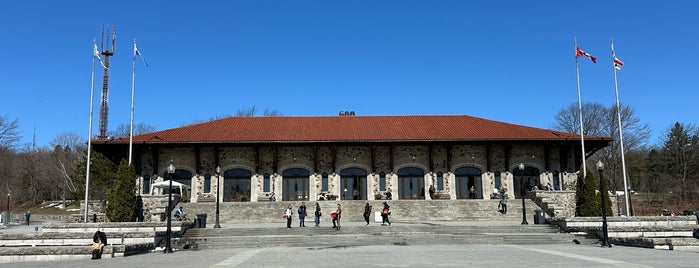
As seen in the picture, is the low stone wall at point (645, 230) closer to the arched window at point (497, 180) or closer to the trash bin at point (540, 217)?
the trash bin at point (540, 217)

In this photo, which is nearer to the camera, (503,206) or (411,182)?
(503,206)

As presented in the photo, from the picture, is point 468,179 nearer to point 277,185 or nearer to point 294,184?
point 294,184

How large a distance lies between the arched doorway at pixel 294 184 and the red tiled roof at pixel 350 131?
2.16 metres

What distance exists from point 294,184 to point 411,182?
7137 mm

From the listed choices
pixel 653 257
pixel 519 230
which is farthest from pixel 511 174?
pixel 653 257

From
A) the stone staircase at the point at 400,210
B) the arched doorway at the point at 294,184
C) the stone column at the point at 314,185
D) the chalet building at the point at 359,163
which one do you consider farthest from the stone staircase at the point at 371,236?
the arched doorway at the point at 294,184

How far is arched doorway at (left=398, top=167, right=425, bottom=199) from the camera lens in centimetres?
3225

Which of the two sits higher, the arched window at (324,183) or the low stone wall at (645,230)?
the arched window at (324,183)

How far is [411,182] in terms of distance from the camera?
106 ft

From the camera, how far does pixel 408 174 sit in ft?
106

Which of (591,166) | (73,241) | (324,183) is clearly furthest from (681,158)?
(73,241)

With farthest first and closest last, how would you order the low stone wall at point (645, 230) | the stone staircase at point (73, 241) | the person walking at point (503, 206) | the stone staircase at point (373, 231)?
1. the person walking at point (503, 206)
2. the stone staircase at point (373, 231)
3. the low stone wall at point (645, 230)
4. the stone staircase at point (73, 241)

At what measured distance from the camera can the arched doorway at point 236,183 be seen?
31.8 meters

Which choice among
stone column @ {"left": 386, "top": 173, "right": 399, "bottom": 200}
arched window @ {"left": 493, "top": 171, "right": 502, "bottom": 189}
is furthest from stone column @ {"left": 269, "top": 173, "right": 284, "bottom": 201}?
arched window @ {"left": 493, "top": 171, "right": 502, "bottom": 189}
